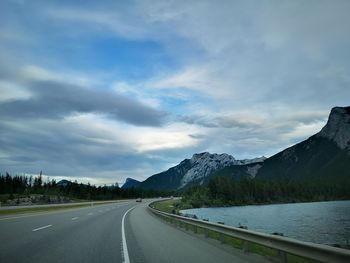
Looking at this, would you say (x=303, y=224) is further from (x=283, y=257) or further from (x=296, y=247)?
(x=296, y=247)

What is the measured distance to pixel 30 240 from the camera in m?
15.4

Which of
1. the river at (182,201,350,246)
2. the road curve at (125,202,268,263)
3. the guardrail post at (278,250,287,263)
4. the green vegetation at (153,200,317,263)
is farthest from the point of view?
A: the river at (182,201,350,246)

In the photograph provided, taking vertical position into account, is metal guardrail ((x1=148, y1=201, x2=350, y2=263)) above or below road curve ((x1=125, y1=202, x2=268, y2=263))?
above

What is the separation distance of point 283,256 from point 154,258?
3552mm

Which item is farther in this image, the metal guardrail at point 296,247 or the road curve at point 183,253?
the road curve at point 183,253

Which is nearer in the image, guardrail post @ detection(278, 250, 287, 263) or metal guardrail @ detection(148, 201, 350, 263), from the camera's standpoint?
metal guardrail @ detection(148, 201, 350, 263)

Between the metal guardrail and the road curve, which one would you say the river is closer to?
the road curve

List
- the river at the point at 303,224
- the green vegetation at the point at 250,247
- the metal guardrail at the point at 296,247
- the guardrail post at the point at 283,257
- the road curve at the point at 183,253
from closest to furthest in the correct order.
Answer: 1. the metal guardrail at the point at 296,247
2. the guardrail post at the point at 283,257
3. the road curve at the point at 183,253
4. the green vegetation at the point at 250,247
5. the river at the point at 303,224

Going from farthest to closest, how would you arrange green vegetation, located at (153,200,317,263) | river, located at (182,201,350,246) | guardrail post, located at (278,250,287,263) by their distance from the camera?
river, located at (182,201,350,246)
green vegetation, located at (153,200,317,263)
guardrail post, located at (278,250,287,263)

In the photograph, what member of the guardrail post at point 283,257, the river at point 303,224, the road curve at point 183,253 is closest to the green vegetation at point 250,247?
the guardrail post at point 283,257

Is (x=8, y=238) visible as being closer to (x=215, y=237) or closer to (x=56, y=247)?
(x=56, y=247)

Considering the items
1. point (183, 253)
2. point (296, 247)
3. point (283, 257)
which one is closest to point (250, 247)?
point (183, 253)

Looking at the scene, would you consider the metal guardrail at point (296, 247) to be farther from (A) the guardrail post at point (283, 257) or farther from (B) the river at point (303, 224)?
(B) the river at point (303, 224)

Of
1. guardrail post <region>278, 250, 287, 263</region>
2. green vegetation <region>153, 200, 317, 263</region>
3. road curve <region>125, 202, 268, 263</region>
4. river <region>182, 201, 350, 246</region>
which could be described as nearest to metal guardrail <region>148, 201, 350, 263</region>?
guardrail post <region>278, 250, 287, 263</region>
